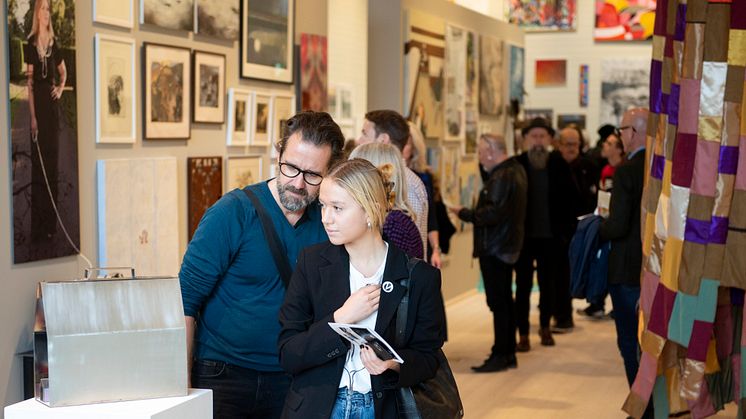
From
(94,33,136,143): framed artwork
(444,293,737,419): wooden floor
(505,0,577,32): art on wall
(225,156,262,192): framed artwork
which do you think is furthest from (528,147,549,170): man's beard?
(505,0,577,32): art on wall

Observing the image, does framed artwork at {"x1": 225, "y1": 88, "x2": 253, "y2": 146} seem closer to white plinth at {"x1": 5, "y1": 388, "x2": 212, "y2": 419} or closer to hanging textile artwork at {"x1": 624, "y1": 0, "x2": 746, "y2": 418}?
hanging textile artwork at {"x1": 624, "y1": 0, "x2": 746, "y2": 418}

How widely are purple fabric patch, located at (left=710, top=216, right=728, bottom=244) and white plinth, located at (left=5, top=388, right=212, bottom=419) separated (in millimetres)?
3412

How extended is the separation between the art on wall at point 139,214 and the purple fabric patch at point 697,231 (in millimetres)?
2751

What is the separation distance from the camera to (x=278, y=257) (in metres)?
3.32

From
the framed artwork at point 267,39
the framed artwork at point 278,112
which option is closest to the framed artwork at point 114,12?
the framed artwork at point 267,39

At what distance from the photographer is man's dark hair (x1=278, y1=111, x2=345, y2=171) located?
323 centimetres

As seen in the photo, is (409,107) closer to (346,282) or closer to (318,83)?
(318,83)

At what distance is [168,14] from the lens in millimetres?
5645

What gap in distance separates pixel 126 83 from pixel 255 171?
1568mm

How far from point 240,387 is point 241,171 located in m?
3.32

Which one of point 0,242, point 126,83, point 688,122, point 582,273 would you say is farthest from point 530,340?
point 0,242

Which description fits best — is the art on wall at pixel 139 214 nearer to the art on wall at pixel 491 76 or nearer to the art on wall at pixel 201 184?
the art on wall at pixel 201 184

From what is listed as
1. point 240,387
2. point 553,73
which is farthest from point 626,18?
point 240,387

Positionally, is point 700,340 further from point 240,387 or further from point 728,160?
point 240,387
